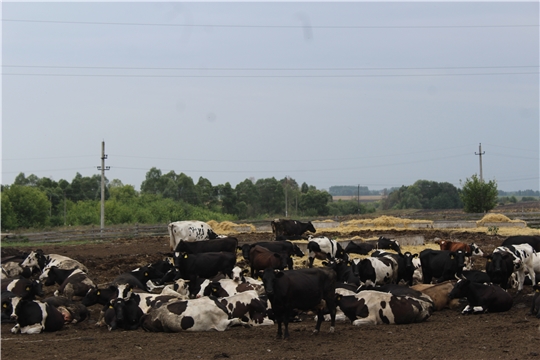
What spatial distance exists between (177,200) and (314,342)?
237 ft

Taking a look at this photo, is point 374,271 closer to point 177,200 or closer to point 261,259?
point 261,259

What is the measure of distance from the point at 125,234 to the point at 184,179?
43765 mm

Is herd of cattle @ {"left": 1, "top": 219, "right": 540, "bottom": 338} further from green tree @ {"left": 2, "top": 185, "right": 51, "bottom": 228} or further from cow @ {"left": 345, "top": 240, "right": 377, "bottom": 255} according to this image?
green tree @ {"left": 2, "top": 185, "right": 51, "bottom": 228}

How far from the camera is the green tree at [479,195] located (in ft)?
169

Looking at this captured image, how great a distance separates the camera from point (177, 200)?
82188 millimetres

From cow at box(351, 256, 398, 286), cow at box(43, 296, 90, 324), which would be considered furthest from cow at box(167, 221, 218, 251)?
cow at box(43, 296, 90, 324)

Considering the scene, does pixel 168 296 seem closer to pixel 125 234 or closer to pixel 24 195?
pixel 125 234

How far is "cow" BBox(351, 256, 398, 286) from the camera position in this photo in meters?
16.8

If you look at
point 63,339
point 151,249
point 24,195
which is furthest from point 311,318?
point 24,195

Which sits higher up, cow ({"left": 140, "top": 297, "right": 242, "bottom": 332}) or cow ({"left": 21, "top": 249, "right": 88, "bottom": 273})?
cow ({"left": 21, "top": 249, "right": 88, "bottom": 273})

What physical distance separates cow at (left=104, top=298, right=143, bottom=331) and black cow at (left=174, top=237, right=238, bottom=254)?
734cm

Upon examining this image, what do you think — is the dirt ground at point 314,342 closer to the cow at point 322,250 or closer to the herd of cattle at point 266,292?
the herd of cattle at point 266,292

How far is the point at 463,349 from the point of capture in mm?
10062

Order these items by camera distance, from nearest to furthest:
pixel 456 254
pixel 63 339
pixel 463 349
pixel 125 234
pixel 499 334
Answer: pixel 463 349 < pixel 499 334 < pixel 63 339 < pixel 456 254 < pixel 125 234
